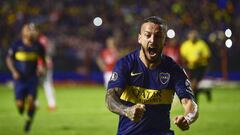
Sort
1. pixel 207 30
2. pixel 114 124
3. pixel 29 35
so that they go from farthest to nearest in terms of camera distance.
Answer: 1. pixel 207 30
2. pixel 114 124
3. pixel 29 35

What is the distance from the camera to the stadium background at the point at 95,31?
25.3m

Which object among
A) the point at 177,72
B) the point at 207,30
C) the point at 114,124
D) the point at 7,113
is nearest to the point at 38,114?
the point at 7,113

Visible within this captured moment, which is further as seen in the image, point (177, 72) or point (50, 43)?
point (50, 43)

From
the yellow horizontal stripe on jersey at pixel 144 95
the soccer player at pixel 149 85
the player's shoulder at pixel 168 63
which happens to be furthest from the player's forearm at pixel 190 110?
the player's shoulder at pixel 168 63

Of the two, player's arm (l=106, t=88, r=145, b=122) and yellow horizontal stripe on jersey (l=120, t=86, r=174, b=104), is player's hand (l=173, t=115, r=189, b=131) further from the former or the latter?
yellow horizontal stripe on jersey (l=120, t=86, r=174, b=104)

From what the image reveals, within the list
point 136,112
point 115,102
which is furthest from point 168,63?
point 136,112

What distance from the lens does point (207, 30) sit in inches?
1069

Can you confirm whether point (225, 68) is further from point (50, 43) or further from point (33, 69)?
point (33, 69)

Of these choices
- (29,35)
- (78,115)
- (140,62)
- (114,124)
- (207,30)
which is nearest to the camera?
(140,62)

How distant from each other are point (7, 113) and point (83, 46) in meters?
13.7

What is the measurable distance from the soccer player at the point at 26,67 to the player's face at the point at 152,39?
8.55m

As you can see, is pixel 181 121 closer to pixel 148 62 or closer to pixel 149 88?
pixel 149 88

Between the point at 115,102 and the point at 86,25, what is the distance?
27.7 m

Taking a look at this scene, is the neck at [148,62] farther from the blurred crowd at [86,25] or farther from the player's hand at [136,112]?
the blurred crowd at [86,25]
